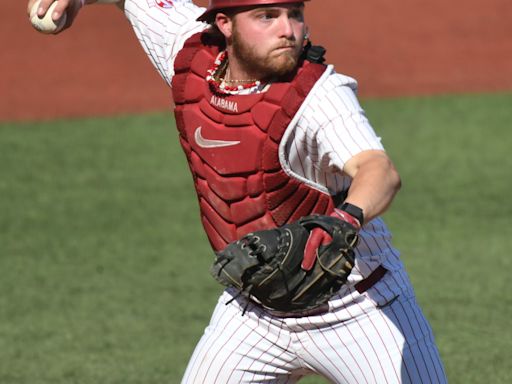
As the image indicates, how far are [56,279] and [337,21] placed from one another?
8538 mm

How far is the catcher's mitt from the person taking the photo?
11.0ft

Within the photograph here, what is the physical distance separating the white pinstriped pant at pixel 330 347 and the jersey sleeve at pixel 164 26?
1.04 metres

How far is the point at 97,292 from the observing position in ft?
26.2

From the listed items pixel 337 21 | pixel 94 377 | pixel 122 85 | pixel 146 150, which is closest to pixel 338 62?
pixel 337 21

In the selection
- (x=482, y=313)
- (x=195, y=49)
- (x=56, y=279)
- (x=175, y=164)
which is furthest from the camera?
(x=175, y=164)

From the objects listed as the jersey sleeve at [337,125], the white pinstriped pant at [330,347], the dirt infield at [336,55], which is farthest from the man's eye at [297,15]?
the dirt infield at [336,55]

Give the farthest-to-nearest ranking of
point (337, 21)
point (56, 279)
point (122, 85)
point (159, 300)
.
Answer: point (337, 21), point (122, 85), point (56, 279), point (159, 300)

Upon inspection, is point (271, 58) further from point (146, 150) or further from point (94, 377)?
point (146, 150)

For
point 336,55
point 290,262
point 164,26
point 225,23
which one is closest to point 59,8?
point 164,26

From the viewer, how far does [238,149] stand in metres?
4.09

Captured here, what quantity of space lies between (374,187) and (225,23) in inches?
41.1

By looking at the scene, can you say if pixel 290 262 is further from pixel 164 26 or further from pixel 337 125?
pixel 164 26

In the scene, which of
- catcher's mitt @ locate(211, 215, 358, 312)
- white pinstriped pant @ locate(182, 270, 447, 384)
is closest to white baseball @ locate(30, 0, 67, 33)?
white pinstriped pant @ locate(182, 270, 447, 384)

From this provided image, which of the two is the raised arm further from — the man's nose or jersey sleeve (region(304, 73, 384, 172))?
jersey sleeve (region(304, 73, 384, 172))
